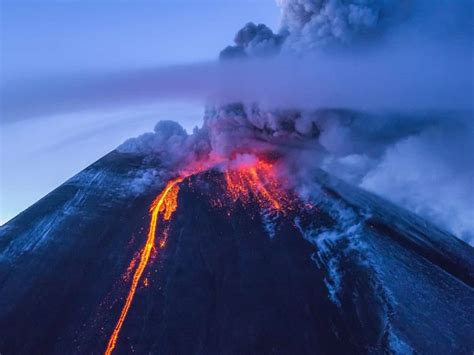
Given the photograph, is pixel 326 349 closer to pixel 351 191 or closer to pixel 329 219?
pixel 329 219

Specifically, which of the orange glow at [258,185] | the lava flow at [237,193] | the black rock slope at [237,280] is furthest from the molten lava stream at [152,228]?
the orange glow at [258,185]

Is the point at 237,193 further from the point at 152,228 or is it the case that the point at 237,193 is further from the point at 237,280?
the point at 237,280

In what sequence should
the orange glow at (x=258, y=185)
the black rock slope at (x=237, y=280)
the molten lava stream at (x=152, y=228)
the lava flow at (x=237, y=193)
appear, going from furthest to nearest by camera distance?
the orange glow at (x=258, y=185), the lava flow at (x=237, y=193), the molten lava stream at (x=152, y=228), the black rock slope at (x=237, y=280)

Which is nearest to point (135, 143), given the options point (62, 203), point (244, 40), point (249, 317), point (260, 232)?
point (62, 203)

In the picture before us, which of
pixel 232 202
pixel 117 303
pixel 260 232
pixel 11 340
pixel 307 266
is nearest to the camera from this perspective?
pixel 11 340

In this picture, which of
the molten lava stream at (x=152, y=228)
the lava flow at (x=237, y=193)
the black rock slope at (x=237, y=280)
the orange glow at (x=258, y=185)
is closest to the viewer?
the black rock slope at (x=237, y=280)

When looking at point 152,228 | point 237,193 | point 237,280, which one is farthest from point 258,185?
point 237,280

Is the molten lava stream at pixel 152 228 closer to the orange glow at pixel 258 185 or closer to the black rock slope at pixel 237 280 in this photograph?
the black rock slope at pixel 237 280
